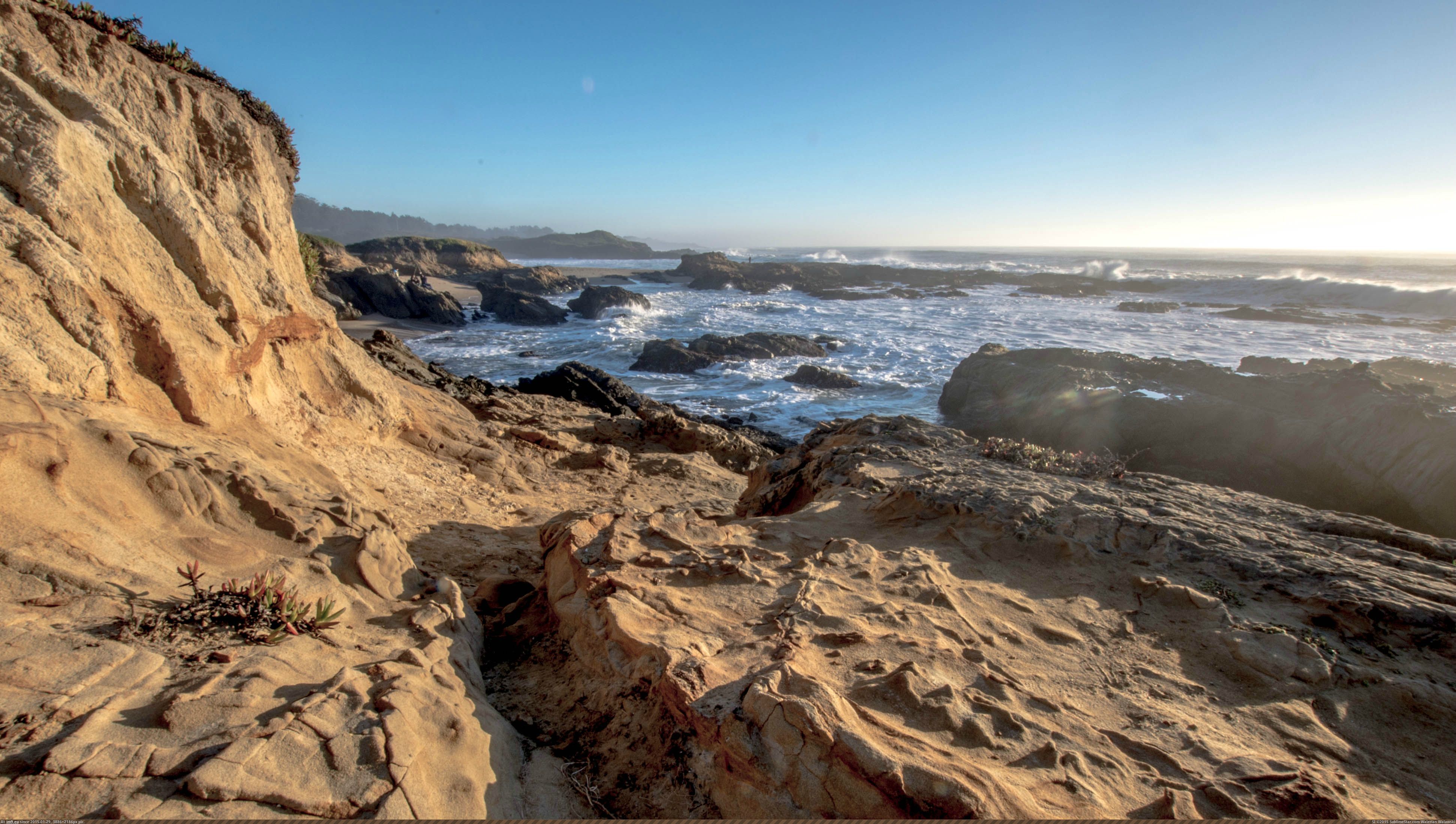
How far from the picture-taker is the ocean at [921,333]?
17703mm

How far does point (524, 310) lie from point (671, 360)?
13.3 metres

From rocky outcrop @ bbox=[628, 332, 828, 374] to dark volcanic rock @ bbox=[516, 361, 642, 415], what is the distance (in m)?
5.82

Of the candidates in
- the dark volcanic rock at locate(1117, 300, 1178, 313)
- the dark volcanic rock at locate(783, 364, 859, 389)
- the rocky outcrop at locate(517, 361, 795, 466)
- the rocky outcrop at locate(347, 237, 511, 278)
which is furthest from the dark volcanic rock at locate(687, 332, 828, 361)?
the rocky outcrop at locate(347, 237, 511, 278)

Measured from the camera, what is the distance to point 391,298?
92.0 feet

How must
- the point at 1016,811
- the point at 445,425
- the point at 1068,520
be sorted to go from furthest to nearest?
the point at 445,425 < the point at 1068,520 < the point at 1016,811

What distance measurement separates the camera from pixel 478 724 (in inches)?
112

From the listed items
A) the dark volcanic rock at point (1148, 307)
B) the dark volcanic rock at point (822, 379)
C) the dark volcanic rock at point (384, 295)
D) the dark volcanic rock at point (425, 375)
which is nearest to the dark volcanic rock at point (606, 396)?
the dark volcanic rock at point (425, 375)

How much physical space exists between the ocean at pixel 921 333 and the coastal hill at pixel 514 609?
9612 mm

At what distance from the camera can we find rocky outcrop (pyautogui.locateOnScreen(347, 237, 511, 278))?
43.8 m

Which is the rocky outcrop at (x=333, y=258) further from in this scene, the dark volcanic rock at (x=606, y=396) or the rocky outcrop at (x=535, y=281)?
the dark volcanic rock at (x=606, y=396)

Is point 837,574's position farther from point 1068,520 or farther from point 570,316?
point 570,316

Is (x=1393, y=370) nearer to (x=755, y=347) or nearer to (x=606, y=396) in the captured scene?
(x=755, y=347)

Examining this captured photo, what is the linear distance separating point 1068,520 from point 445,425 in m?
7.36

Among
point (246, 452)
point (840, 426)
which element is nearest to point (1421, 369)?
point (840, 426)
